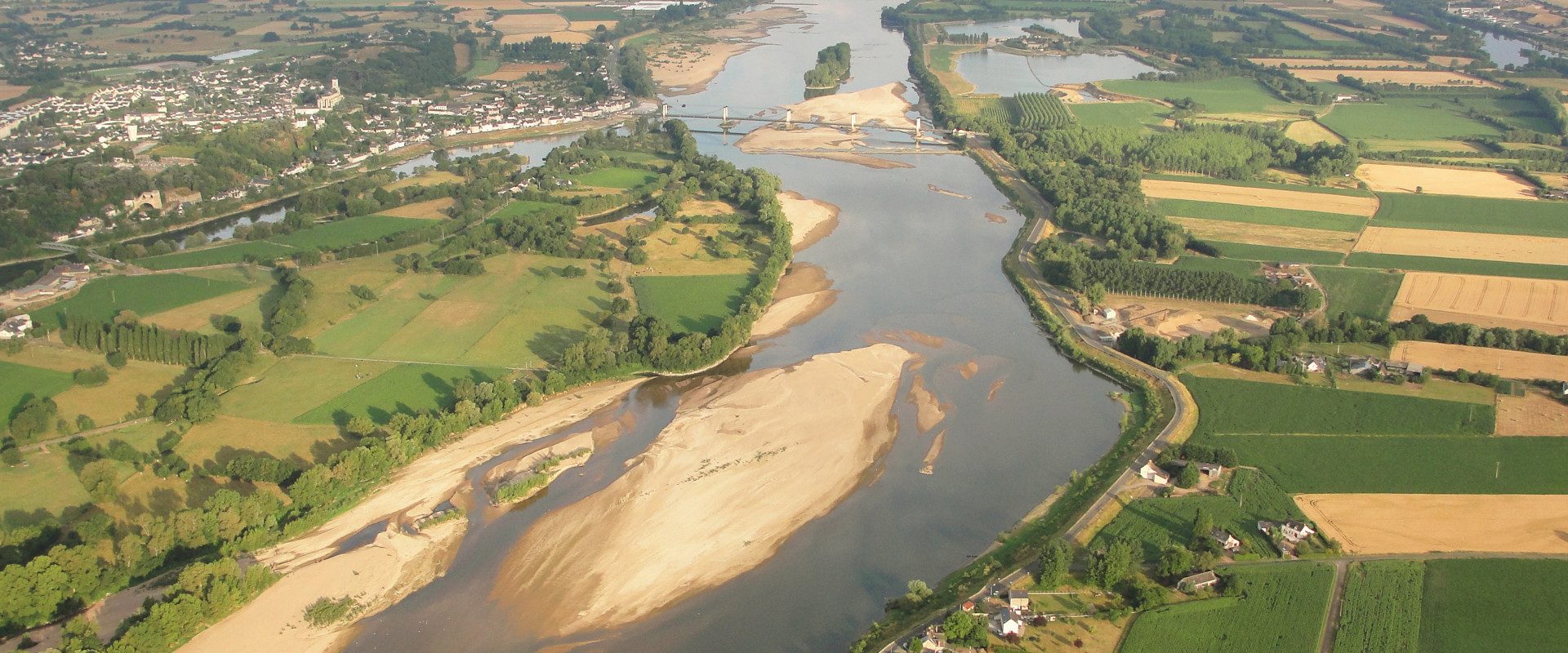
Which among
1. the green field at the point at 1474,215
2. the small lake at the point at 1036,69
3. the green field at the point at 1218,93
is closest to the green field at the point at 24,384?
the green field at the point at 1474,215

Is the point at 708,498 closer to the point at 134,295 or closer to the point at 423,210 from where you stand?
the point at 134,295

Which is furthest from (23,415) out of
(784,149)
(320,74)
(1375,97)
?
(1375,97)

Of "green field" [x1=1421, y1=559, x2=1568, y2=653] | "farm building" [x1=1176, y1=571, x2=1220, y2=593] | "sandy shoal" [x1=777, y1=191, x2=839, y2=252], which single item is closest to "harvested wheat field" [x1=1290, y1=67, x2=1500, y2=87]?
"sandy shoal" [x1=777, y1=191, x2=839, y2=252]

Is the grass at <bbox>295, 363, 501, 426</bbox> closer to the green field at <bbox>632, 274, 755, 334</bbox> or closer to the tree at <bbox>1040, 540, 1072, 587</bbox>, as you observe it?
the green field at <bbox>632, 274, 755, 334</bbox>

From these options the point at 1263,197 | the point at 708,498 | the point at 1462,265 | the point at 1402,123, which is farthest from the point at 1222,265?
the point at 1402,123

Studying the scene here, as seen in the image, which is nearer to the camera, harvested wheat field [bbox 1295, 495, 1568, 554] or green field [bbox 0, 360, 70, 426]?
harvested wheat field [bbox 1295, 495, 1568, 554]

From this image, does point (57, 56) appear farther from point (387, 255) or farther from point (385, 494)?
point (385, 494)

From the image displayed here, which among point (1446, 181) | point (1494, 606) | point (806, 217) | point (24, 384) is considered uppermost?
point (24, 384)
